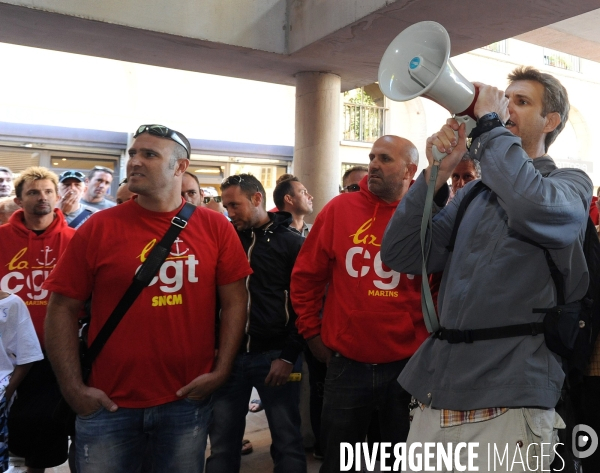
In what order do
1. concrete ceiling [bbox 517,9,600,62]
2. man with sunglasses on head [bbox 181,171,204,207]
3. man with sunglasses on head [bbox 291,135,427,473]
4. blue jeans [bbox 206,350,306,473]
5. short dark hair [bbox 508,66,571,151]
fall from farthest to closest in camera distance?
concrete ceiling [bbox 517,9,600,62]
man with sunglasses on head [bbox 181,171,204,207]
blue jeans [bbox 206,350,306,473]
man with sunglasses on head [bbox 291,135,427,473]
short dark hair [bbox 508,66,571,151]

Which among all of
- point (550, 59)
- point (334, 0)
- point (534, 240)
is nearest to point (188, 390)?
point (534, 240)

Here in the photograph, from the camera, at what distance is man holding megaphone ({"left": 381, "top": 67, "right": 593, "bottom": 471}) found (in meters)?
1.53

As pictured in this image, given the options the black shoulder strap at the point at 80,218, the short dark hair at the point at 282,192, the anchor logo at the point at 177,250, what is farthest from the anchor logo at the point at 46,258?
the short dark hair at the point at 282,192

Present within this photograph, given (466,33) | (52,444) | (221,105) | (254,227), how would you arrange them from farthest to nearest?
(221,105) → (466,33) → (254,227) → (52,444)

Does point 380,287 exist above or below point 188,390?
above

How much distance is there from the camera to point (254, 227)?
3322 mm

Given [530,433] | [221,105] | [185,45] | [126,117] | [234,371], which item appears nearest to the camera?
[530,433]

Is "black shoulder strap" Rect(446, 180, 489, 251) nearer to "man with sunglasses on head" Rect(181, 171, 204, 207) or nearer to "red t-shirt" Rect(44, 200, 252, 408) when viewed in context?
"red t-shirt" Rect(44, 200, 252, 408)

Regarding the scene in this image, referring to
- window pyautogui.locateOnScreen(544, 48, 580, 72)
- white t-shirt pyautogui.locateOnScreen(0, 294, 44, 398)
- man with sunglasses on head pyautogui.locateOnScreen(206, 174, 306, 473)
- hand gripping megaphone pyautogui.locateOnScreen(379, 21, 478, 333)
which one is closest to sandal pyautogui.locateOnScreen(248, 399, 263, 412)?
man with sunglasses on head pyautogui.locateOnScreen(206, 174, 306, 473)

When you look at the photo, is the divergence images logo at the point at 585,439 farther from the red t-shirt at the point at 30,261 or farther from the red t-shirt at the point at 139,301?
the red t-shirt at the point at 30,261

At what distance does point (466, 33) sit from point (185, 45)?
8.42ft

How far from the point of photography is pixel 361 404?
2.66 meters

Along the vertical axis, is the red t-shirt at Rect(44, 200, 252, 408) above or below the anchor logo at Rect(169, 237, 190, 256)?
below

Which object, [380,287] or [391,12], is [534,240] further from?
[391,12]
